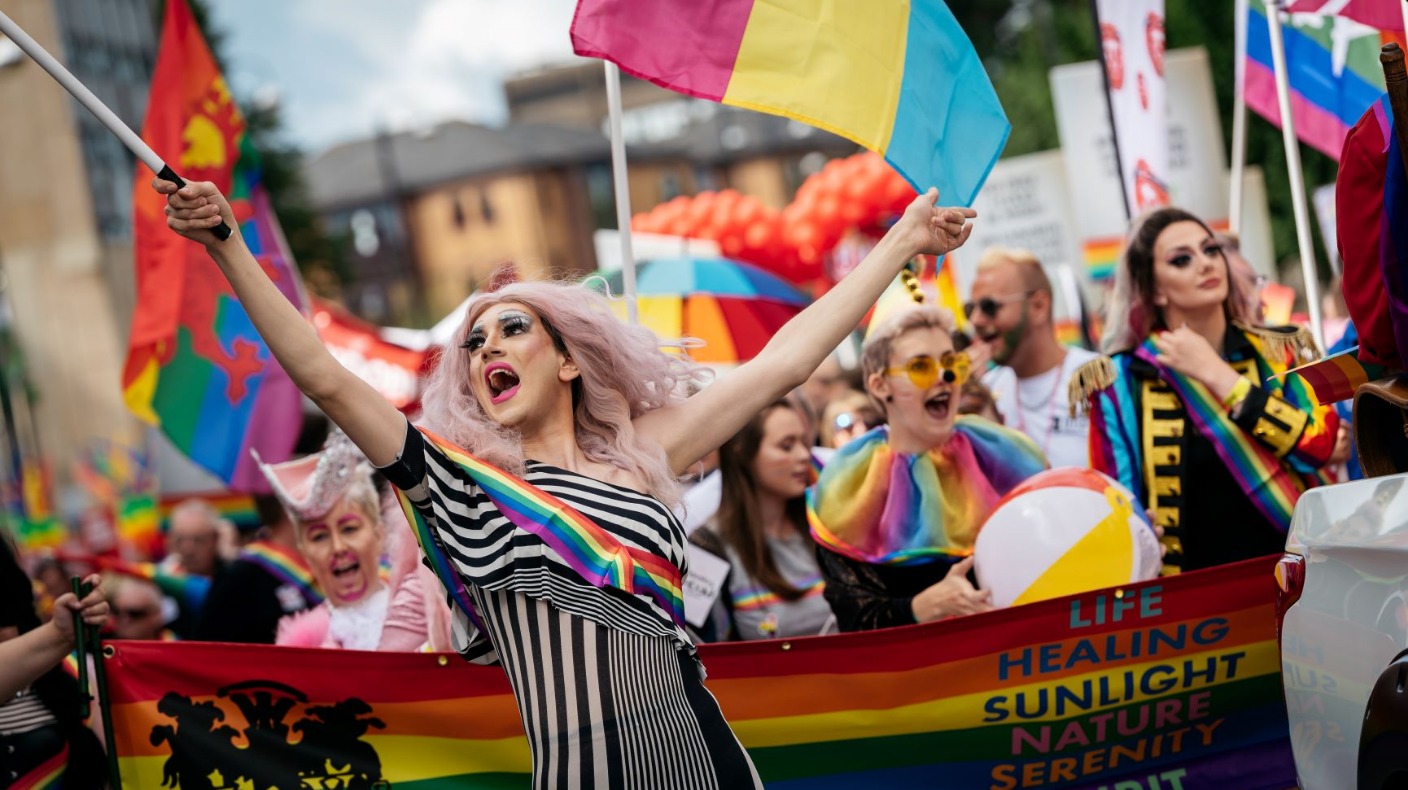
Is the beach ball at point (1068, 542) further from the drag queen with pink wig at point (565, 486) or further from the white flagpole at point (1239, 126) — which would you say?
the white flagpole at point (1239, 126)

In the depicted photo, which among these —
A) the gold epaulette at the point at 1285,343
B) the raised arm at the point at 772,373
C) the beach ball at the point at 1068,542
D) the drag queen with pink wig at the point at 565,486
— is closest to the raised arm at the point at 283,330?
the drag queen with pink wig at the point at 565,486

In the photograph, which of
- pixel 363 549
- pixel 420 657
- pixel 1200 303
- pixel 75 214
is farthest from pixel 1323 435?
pixel 75 214

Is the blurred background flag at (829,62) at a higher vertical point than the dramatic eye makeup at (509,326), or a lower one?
higher

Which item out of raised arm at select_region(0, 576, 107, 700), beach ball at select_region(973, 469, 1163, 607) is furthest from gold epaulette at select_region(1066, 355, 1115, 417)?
raised arm at select_region(0, 576, 107, 700)

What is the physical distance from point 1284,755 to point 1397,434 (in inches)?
49.5

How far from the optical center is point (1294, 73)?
6949 mm

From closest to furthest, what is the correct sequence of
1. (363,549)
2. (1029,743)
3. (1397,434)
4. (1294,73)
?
(1397,434) < (1029,743) < (363,549) < (1294,73)

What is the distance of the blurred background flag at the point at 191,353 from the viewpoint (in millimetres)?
7387

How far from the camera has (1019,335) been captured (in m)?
6.24

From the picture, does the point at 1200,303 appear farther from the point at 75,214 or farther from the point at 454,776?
the point at 75,214

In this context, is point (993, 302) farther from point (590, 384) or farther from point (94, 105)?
point (94, 105)

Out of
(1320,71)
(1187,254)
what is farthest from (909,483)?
(1320,71)

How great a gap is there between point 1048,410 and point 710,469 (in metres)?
1.48

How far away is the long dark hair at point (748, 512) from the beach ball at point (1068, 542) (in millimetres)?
1159
